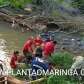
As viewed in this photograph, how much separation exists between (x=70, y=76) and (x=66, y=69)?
1.40 feet

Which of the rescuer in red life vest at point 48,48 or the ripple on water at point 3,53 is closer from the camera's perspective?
the rescuer in red life vest at point 48,48

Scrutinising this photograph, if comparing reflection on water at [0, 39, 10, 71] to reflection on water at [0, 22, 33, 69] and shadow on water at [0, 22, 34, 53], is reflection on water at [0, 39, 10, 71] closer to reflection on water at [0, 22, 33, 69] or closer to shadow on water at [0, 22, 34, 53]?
reflection on water at [0, 22, 33, 69]

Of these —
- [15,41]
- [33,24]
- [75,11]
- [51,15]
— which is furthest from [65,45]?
[75,11]

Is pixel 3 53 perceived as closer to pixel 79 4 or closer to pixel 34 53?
pixel 34 53

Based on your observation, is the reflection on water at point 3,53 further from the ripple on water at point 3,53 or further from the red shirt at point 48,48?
the red shirt at point 48,48

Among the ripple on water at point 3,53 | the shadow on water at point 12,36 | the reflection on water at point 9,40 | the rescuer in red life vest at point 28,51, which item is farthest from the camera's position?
the shadow on water at point 12,36

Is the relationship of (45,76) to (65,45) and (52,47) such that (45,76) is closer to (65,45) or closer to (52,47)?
(52,47)

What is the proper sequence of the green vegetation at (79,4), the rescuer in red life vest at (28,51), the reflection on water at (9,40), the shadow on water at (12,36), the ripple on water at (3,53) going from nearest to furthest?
the rescuer in red life vest at (28,51)
the ripple on water at (3,53)
the reflection on water at (9,40)
the shadow on water at (12,36)
the green vegetation at (79,4)

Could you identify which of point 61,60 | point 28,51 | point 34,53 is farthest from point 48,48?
point 61,60

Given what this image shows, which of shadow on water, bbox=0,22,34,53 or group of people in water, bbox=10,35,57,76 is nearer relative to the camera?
group of people in water, bbox=10,35,57,76

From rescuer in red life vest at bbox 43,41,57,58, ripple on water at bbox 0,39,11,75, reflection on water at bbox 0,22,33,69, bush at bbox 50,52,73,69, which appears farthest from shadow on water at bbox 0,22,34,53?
bush at bbox 50,52,73,69

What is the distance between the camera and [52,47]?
1503 centimetres

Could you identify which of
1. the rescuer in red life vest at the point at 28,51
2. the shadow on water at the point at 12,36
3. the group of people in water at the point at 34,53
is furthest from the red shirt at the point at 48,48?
the shadow on water at the point at 12,36

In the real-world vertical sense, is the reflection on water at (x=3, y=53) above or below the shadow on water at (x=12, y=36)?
above
